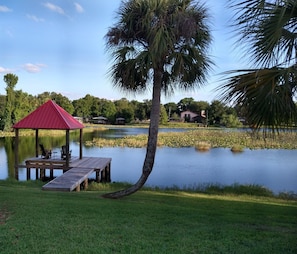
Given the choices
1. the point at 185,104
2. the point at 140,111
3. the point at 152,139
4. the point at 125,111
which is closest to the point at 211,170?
the point at 152,139

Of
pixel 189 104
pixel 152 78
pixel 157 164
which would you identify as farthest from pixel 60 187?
pixel 189 104

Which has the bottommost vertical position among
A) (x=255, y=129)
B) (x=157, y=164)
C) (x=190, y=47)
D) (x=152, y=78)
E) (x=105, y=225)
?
(x=157, y=164)

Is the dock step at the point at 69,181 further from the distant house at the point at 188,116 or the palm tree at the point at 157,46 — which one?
the distant house at the point at 188,116

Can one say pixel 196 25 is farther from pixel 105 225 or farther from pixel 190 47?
pixel 105 225

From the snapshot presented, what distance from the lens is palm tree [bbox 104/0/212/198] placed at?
7.36m

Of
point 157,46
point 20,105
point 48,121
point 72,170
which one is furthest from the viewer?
point 20,105

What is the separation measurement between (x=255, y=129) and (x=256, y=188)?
8.75 m

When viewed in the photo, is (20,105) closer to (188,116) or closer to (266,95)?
(266,95)

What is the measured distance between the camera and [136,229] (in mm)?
4645

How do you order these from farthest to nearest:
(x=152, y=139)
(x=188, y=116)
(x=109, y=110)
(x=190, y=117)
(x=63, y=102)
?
1. (x=188, y=116)
2. (x=190, y=117)
3. (x=109, y=110)
4. (x=63, y=102)
5. (x=152, y=139)

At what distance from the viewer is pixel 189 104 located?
101062 millimetres

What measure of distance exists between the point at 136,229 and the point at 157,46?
13.5 ft

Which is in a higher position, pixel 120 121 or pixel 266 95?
pixel 266 95

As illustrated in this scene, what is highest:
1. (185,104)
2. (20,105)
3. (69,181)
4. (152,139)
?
(185,104)
